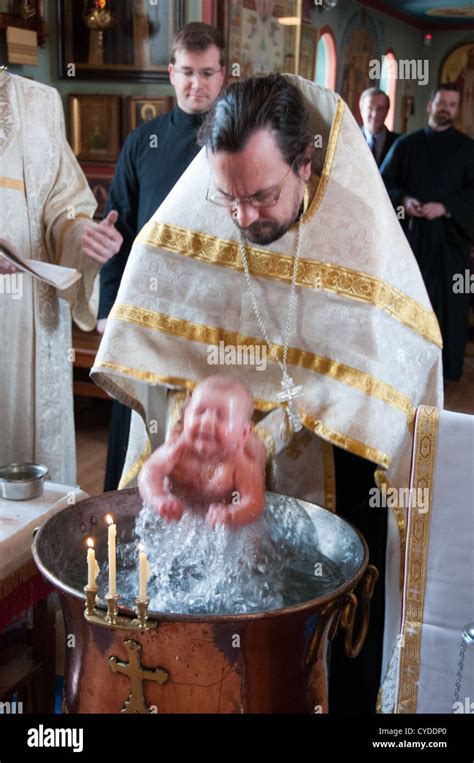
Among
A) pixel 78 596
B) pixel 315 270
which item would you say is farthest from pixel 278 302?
pixel 78 596

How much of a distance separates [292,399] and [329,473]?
0.26 meters

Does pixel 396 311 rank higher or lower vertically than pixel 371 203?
lower

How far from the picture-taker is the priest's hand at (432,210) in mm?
6676

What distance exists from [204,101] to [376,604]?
6.85 feet

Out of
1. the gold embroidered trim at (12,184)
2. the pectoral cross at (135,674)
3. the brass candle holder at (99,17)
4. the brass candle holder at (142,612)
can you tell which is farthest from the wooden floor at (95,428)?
the brass candle holder at (142,612)

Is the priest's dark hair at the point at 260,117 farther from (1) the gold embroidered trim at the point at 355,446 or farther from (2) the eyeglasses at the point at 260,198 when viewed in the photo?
(1) the gold embroidered trim at the point at 355,446

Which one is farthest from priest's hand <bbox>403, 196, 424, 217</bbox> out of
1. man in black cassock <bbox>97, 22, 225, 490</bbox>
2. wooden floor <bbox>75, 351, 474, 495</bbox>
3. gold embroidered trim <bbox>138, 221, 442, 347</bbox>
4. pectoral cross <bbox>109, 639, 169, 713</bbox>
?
pectoral cross <bbox>109, 639, 169, 713</bbox>

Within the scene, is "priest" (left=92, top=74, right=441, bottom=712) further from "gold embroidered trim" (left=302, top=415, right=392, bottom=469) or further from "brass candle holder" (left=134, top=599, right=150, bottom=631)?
"brass candle holder" (left=134, top=599, right=150, bottom=631)

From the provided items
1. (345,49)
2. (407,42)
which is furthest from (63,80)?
(407,42)

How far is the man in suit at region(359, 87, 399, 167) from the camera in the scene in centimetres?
750

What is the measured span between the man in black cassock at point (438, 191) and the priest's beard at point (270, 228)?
4.90m

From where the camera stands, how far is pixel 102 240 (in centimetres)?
293

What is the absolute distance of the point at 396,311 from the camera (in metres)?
2.09

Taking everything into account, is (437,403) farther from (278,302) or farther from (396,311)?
(278,302)
